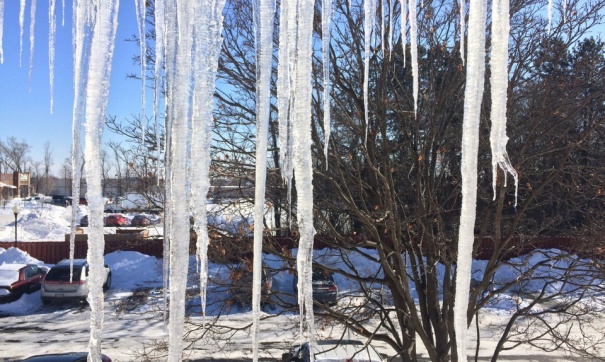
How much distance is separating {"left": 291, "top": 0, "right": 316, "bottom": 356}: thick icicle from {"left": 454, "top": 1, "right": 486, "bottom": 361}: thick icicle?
0.41 meters

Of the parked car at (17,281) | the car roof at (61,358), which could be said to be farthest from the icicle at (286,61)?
the parked car at (17,281)

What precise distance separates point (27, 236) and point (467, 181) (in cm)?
2865

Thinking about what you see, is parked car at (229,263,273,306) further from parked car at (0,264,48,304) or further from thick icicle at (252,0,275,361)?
parked car at (0,264,48,304)

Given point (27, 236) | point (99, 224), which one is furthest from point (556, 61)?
point (27, 236)

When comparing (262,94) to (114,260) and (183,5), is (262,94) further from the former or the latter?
(114,260)

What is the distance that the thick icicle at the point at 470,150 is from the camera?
1.23 meters

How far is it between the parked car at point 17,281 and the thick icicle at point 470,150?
15.8 meters

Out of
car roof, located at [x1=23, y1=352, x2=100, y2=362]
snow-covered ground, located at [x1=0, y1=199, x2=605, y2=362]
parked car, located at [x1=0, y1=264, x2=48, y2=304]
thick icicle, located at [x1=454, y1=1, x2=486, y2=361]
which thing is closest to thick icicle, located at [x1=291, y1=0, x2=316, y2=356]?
thick icicle, located at [x1=454, y1=1, x2=486, y2=361]

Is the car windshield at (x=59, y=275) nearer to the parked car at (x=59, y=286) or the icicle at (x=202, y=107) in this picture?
the parked car at (x=59, y=286)

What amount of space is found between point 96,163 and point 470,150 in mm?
1009

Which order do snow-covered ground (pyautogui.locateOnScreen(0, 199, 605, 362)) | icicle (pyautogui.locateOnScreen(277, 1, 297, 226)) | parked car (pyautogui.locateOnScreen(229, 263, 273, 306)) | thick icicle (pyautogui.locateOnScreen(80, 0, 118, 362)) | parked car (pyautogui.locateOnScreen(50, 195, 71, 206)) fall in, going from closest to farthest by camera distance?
thick icicle (pyautogui.locateOnScreen(80, 0, 118, 362)), icicle (pyautogui.locateOnScreen(277, 1, 297, 226)), parked car (pyautogui.locateOnScreen(229, 263, 273, 306)), snow-covered ground (pyautogui.locateOnScreen(0, 199, 605, 362)), parked car (pyautogui.locateOnScreen(50, 195, 71, 206))

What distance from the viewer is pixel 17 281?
46.0 ft

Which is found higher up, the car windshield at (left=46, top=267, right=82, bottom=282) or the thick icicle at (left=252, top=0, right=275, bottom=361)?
the thick icicle at (left=252, top=0, right=275, bottom=361)

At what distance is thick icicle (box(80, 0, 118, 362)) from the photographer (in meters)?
1.21
